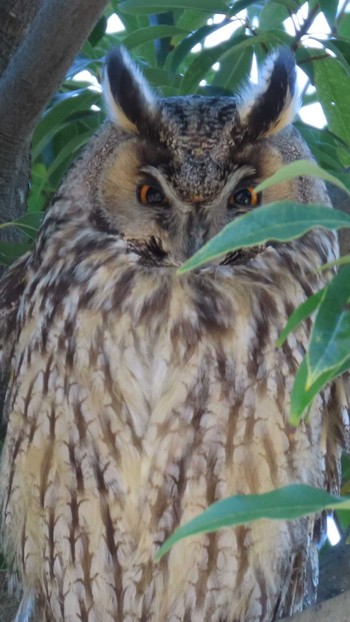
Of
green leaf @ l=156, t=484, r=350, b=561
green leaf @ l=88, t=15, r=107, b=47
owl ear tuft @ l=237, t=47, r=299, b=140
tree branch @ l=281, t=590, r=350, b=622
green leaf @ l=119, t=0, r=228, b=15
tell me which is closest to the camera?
green leaf @ l=156, t=484, r=350, b=561

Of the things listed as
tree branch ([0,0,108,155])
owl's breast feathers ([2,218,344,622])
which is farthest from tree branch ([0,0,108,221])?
owl's breast feathers ([2,218,344,622])

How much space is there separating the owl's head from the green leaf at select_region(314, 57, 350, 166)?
0.09 meters

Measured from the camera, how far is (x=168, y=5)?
2.43 metres

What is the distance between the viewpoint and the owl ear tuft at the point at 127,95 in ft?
7.54

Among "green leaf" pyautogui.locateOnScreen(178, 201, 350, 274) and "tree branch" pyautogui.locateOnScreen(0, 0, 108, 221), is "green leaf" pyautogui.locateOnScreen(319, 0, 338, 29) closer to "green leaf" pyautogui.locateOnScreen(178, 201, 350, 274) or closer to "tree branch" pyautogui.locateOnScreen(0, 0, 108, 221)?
"tree branch" pyautogui.locateOnScreen(0, 0, 108, 221)

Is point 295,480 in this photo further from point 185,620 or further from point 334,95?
point 334,95

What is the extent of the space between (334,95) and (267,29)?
0.25m

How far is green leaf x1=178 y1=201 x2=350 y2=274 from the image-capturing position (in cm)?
120

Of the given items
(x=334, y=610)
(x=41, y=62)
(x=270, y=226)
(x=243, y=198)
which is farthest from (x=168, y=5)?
(x=334, y=610)

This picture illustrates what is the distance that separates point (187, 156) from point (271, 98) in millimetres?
273

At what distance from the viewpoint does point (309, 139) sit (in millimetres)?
2656

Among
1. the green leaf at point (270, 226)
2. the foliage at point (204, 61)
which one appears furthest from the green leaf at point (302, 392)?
the foliage at point (204, 61)

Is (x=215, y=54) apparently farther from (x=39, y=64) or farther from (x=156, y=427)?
(x=156, y=427)

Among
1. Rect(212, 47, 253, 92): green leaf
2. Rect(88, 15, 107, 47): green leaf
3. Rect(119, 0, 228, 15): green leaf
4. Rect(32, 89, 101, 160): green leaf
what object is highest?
Rect(88, 15, 107, 47): green leaf
